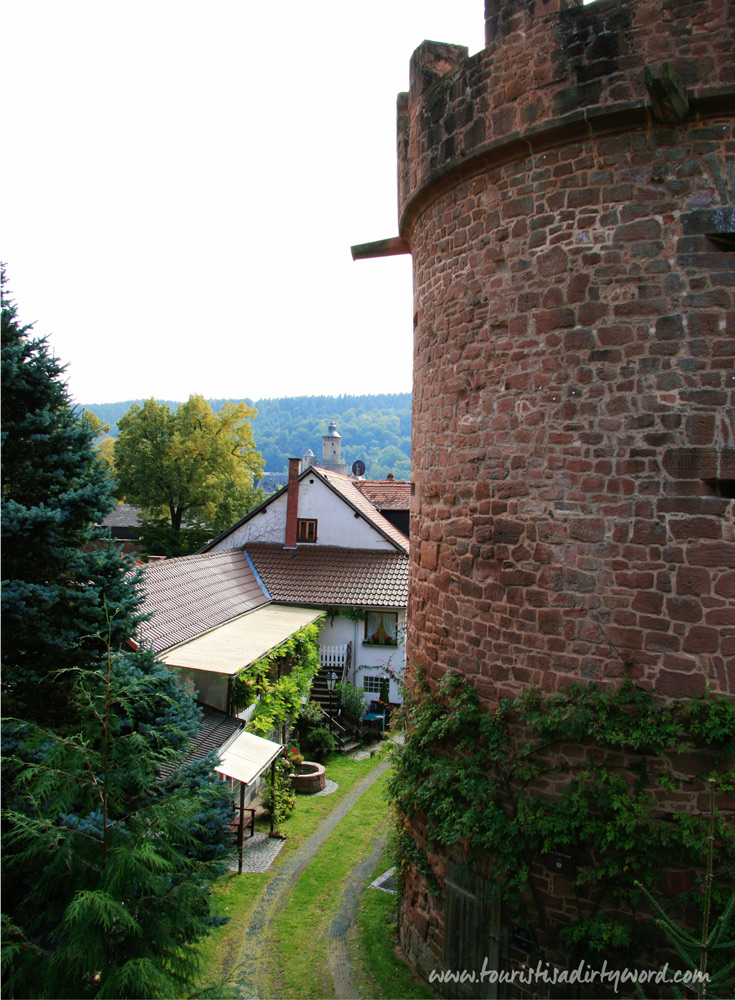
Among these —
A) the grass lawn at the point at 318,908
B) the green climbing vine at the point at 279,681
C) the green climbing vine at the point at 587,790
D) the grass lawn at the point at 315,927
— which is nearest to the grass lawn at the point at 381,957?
the grass lawn at the point at 315,927

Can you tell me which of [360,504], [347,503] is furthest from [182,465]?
[347,503]

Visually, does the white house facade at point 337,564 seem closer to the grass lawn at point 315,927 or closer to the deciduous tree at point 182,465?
the grass lawn at point 315,927

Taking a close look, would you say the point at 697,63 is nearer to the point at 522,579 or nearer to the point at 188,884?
the point at 522,579

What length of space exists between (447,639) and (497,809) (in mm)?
1517

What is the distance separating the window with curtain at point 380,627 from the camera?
68.6 ft

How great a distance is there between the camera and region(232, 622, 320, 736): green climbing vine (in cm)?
1351

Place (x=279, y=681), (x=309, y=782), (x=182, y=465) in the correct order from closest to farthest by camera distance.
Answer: (x=309, y=782) < (x=279, y=681) < (x=182, y=465)

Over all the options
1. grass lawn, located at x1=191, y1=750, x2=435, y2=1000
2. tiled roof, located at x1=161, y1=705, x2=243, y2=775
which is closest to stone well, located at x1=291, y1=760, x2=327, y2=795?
grass lawn, located at x1=191, y1=750, x2=435, y2=1000

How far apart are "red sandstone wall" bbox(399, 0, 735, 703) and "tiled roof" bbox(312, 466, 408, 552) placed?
652 inches

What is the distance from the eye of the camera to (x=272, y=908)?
31.7ft

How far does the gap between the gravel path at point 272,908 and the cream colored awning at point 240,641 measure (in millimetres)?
3225

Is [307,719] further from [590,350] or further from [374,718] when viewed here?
[590,350]

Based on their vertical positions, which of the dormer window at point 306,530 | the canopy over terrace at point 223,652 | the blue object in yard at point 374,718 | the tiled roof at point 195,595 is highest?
the dormer window at point 306,530

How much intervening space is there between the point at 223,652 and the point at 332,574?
9004 millimetres
